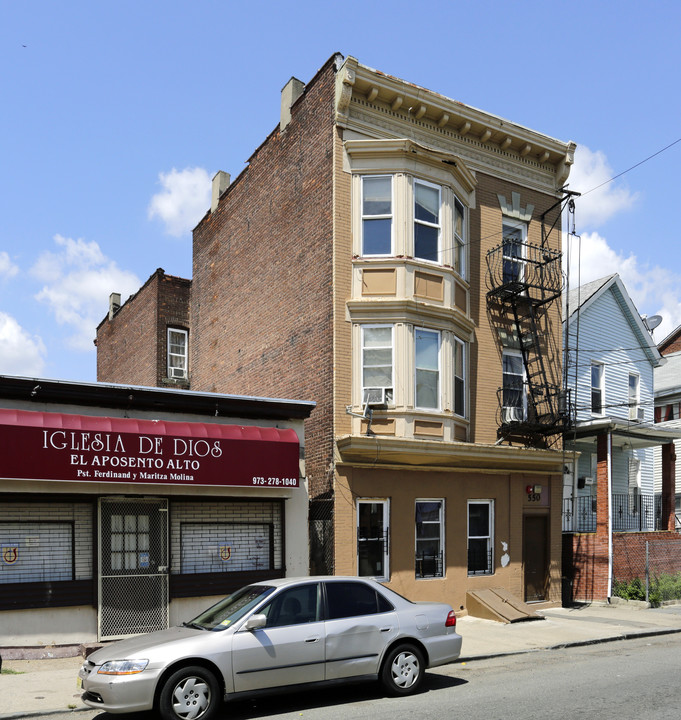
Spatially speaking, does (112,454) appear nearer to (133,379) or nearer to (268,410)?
(268,410)

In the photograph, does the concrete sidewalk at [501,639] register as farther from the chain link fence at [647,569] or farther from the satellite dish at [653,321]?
the satellite dish at [653,321]

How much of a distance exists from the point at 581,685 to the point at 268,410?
7.70 m

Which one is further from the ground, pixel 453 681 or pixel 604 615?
pixel 453 681

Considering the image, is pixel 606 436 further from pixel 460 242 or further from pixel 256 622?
pixel 256 622

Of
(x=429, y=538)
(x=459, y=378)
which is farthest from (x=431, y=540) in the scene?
(x=459, y=378)

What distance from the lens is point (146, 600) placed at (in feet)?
45.8

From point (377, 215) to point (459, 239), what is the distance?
226cm

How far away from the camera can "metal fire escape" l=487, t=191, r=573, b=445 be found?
1941 centimetres

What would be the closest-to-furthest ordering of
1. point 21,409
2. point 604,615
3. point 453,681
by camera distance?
point 453,681, point 21,409, point 604,615

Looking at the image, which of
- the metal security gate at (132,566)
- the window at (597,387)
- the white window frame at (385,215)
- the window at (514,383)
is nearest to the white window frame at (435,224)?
the white window frame at (385,215)

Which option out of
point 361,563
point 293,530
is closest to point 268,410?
point 293,530

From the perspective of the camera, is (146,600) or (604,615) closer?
(146,600)

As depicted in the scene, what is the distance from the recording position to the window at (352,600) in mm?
9523

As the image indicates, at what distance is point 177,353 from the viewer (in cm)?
2700
